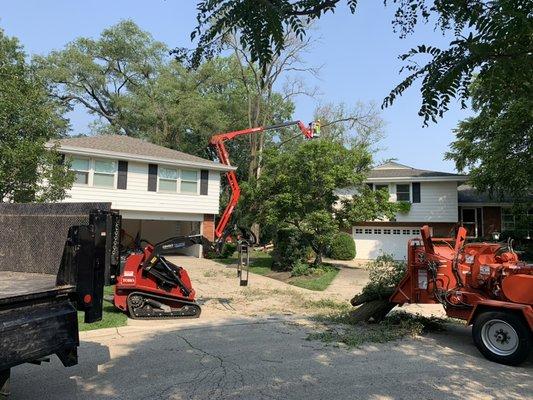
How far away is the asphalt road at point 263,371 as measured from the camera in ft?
17.3

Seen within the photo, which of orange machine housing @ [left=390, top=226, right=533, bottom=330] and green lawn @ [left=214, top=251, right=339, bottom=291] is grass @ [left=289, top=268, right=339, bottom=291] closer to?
green lawn @ [left=214, top=251, right=339, bottom=291]

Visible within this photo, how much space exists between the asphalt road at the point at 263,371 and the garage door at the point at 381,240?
19766 millimetres

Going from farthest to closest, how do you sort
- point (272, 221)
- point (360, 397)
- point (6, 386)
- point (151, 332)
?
point (272, 221)
point (151, 332)
point (360, 397)
point (6, 386)

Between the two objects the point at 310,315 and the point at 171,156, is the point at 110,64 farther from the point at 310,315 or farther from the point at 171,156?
the point at 310,315

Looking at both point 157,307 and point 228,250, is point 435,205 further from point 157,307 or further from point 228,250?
point 157,307

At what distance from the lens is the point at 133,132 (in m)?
40.6

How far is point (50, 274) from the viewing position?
16.1 feet

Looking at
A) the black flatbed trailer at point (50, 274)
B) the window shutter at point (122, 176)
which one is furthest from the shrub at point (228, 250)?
the black flatbed trailer at point (50, 274)

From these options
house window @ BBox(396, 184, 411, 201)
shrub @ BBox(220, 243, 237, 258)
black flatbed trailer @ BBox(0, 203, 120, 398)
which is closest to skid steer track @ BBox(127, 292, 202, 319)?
black flatbed trailer @ BBox(0, 203, 120, 398)

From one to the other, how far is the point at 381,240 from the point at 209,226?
10.3 metres

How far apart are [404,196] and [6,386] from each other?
26650 mm

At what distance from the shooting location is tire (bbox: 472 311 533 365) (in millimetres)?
6559

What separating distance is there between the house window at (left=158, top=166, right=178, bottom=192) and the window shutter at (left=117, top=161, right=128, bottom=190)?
178cm

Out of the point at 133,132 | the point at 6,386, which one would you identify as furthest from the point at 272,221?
the point at 133,132
